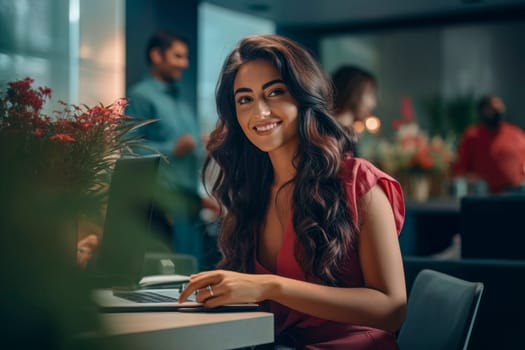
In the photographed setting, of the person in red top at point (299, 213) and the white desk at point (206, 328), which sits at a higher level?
the person in red top at point (299, 213)

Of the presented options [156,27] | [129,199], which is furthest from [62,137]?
[156,27]

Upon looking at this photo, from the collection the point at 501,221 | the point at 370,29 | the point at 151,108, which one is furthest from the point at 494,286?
the point at 370,29

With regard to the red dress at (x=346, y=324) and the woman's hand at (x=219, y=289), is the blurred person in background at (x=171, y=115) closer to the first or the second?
the red dress at (x=346, y=324)

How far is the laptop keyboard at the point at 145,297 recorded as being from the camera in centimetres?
144

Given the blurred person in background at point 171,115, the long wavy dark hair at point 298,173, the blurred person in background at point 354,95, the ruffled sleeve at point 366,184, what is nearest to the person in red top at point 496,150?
the blurred person in background at point 354,95

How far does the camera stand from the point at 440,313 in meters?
1.51

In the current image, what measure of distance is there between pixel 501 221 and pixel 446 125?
7.11 metres

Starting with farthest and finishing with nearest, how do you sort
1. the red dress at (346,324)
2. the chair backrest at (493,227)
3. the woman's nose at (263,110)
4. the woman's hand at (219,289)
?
the chair backrest at (493,227) < the woman's nose at (263,110) < the red dress at (346,324) < the woman's hand at (219,289)

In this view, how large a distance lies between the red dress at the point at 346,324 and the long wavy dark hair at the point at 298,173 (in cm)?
2

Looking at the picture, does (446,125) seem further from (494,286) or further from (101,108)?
(101,108)

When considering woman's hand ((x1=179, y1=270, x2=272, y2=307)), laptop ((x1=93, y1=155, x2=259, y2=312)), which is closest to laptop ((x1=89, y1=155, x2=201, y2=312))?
laptop ((x1=93, y1=155, x2=259, y2=312))

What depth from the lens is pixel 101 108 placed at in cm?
158

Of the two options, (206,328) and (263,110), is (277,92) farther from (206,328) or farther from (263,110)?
(206,328)

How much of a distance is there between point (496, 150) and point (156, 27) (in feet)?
11.1
